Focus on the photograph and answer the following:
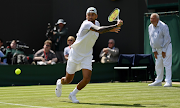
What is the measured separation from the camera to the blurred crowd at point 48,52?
45.5ft

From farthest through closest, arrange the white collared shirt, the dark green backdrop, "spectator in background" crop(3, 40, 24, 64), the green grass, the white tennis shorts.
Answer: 1. "spectator in background" crop(3, 40, 24, 64)
2. the dark green backdrop
3. the white collared shirt
4. the white tennis shorts
5. the green grass

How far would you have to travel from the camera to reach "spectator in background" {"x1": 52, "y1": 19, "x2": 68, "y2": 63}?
15945 millimetres

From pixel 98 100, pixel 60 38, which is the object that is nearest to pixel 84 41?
pixel 98 100

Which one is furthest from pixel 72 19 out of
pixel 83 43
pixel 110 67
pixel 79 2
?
pixel 83 43

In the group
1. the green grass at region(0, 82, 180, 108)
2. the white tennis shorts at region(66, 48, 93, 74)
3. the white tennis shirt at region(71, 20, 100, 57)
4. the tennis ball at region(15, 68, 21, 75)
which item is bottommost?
the green grass at region(0, 82, 180, 108)

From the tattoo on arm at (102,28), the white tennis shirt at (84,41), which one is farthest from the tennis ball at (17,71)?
the tattoo on arm at (102,28)

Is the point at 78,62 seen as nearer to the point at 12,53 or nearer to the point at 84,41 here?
the point at 84,41

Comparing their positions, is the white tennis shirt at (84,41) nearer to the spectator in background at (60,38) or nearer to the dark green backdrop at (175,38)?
the dark green backdrop at (175,38)

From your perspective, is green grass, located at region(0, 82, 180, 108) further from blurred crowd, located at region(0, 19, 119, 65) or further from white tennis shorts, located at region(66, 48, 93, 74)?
blurred crowd, located at region(0, 19, 119, 65)

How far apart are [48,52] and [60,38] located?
205 cm

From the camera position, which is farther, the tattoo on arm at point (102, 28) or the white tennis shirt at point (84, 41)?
the white tennis shirt at point (84, 41)

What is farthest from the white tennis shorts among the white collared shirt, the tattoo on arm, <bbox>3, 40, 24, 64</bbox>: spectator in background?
<bbox>3, 40, 24, 64</bbox>: spectator in background

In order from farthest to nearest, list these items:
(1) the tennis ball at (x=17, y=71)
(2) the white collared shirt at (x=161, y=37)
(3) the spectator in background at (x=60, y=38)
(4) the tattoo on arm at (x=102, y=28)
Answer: (3) the spectator in background at (x=60, y=38)
(1) the tennis ball at (x=17, y=71)
(2) the white collared shirt at (x=161, y=37)
(4) the tattoo on arm at (x=102, y=28)

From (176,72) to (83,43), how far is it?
777 cm
